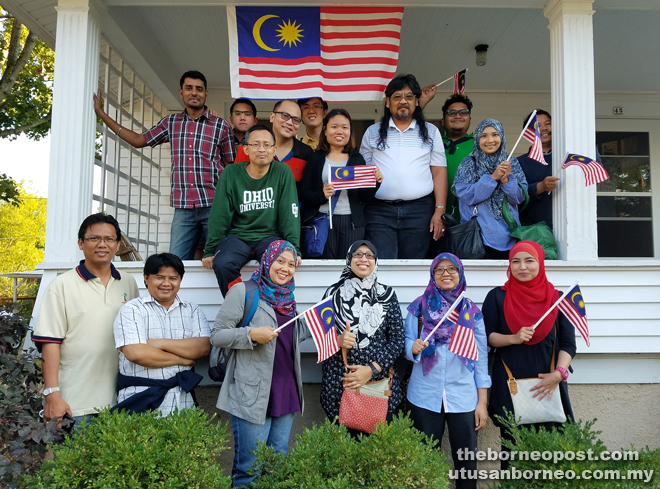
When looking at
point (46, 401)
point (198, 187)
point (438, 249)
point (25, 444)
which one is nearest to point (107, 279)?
point (46, 401)

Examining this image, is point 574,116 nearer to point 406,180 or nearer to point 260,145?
point 406,180

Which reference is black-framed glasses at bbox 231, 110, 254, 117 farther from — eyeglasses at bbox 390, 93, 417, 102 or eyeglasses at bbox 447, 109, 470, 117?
eyeglasses at bbox 447, 109, 470, 117

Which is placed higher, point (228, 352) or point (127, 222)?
point (127, 222)

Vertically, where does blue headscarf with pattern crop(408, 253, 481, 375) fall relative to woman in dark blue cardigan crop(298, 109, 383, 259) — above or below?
below

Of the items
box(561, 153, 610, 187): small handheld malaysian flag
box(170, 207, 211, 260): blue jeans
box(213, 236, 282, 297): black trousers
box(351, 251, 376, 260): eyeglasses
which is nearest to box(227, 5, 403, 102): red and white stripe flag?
box(170, 207, 211, 260): blue jeans

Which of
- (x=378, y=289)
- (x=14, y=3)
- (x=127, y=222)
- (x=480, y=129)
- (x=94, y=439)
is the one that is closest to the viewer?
(x=94, y=439)

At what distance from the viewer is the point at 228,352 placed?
3189 mm

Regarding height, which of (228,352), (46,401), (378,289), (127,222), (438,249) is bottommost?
(46,401)

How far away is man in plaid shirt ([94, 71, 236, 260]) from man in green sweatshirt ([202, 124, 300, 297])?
115 centimetres

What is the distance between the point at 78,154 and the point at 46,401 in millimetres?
2017

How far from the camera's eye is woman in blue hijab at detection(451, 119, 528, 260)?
3.99 m

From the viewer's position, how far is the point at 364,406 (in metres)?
3.20

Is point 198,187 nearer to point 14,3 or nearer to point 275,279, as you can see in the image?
point 275,279

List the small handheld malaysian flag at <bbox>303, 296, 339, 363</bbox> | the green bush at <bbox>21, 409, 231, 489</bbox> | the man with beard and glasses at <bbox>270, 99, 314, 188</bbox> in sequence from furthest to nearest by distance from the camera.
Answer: the man with beard and glasses at <bbox>270, 99, 314, 188</bbox> → the small handheld malaysian flag at <bbox>303, 296, 339, 363</bbox> → the green bush at <bbox>21, 409, 231, 489</bbox>
